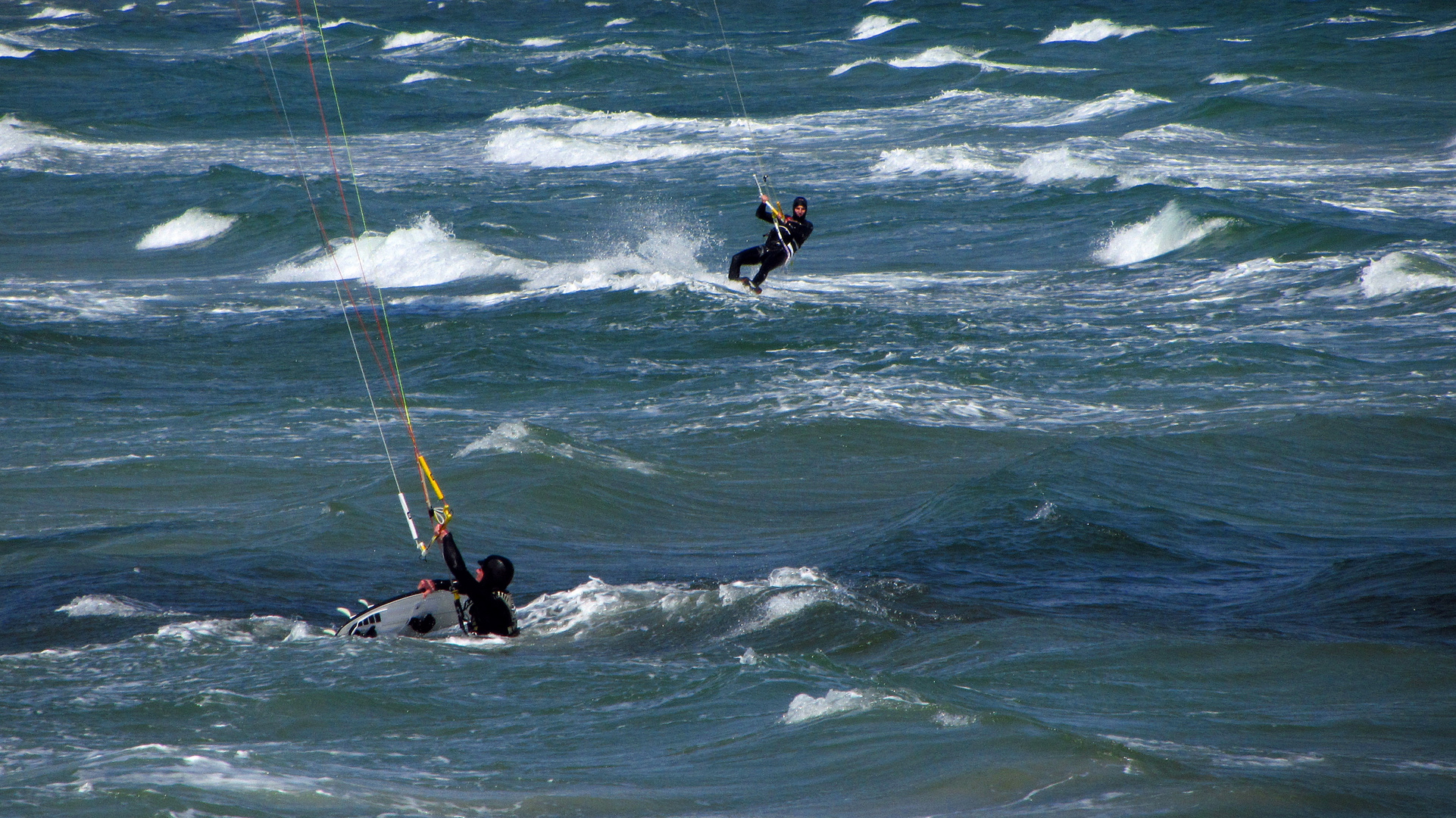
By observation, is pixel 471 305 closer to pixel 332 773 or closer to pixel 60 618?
pixel 60 618

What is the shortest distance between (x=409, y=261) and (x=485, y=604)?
19274 mm

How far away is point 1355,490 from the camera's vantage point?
1309 centimetres

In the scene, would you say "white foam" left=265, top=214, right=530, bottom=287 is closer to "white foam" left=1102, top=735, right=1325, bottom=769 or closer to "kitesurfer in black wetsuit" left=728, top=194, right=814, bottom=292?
"kitesurfer in black wetsuit" left=728, top=194, right=814, bottom=292

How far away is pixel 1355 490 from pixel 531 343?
36.4ft

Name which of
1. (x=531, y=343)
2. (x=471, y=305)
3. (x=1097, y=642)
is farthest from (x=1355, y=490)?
(x=471, y=305)

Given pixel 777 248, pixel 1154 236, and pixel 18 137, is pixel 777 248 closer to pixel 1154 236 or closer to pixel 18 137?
pixel 1154 236

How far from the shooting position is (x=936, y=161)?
1374 inches

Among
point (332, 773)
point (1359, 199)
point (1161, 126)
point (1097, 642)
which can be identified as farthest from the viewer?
point (1161, 126)

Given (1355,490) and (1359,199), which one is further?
(1359,199)

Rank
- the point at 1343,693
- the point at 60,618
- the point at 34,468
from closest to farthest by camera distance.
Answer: the point at 1343,693, the point at 60,618, the point at 34,468

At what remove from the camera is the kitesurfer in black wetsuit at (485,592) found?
9.58 meters

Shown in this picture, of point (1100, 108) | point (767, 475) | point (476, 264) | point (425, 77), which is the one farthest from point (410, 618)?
point (425, 77)

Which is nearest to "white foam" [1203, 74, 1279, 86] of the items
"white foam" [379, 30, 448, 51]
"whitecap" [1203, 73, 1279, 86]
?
"whitecap" [1203, 73, 1279, 86]

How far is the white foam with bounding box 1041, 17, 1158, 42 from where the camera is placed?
57.2 m
